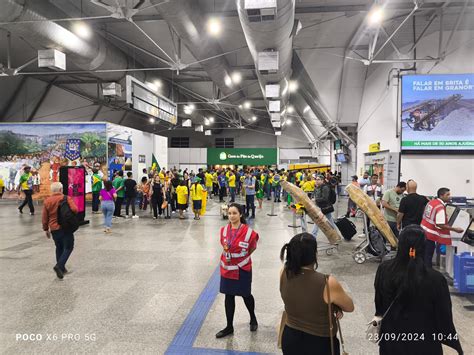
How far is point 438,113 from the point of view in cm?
888

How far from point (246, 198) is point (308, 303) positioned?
8.66 m

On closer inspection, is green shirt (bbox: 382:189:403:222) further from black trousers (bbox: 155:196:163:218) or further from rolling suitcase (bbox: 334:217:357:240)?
black trousers (bbox: 155:196:163:218)

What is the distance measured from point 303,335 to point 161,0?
20.0 feet

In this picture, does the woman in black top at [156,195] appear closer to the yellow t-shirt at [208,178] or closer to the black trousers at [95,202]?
the black trousers at [95,202]

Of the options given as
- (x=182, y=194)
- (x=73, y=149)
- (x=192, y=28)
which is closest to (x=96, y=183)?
(x=73, y=149)

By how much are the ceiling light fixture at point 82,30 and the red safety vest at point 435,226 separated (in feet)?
28.1

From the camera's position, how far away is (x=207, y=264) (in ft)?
18.2

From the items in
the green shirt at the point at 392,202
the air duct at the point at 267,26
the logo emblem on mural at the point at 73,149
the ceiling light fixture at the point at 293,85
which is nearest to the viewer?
the air duct at the point at 267,26

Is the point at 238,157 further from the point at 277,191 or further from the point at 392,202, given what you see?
the point at 392,202

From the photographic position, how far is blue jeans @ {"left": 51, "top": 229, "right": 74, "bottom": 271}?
15.9ft

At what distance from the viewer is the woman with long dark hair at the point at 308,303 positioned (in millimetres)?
1776

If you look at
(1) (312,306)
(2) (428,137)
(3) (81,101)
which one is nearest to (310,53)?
(2) (428,137)

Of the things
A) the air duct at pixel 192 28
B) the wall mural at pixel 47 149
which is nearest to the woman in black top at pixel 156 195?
the wall mural at pixel 47 149

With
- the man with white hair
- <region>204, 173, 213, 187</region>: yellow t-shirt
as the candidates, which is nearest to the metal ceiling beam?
<region>204, 173, 213, 187</region>: yellow t-shirt
